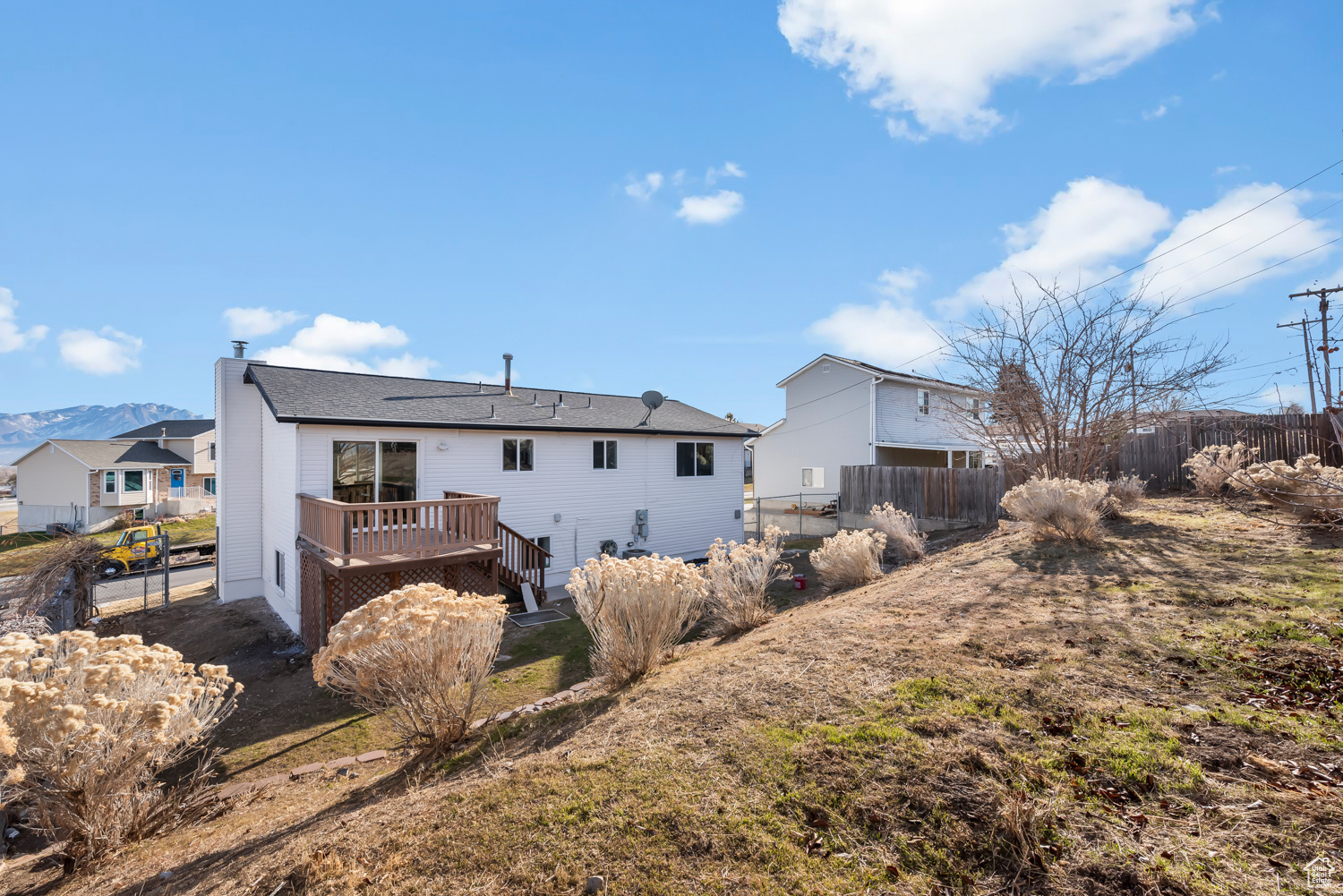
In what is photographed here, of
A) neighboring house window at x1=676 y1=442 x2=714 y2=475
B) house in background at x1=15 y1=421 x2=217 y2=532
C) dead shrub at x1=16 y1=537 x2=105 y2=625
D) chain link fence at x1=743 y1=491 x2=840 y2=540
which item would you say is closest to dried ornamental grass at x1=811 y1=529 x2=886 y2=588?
neighboring house window at x1=676 y1=442 x2=714 y2=475

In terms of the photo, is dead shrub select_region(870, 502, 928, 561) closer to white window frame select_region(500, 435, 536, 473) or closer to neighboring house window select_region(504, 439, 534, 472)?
white window frame select_region(500, 435, 536, 473)

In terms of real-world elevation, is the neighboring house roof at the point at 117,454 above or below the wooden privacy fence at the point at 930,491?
above

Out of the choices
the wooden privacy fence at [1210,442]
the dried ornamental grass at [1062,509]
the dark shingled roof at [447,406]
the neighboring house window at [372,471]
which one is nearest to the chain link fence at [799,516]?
the dark shingled roof at [447,406]

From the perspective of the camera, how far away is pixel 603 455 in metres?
15.2

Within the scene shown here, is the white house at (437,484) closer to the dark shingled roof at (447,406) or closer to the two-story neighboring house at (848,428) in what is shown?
the dark shingled roof at (447,406)

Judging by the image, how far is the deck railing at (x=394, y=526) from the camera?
30.6 ft

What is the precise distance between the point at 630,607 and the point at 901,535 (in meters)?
7.05

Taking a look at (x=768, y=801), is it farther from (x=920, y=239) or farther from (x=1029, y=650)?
(x=920, y=239)

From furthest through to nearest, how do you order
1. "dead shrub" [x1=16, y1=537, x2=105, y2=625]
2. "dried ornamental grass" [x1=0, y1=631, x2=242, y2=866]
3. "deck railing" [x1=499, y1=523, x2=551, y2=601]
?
"deck railing" [x1=499, y1=523, x2=551, y2=601]
"dead shrub" [x1=16, y1=537, x2=105, y2=625]
"dried ornamental grass" [x1=0, y1=631, x2=242, y2=866]

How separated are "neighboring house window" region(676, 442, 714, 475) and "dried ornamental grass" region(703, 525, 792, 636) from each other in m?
8.56

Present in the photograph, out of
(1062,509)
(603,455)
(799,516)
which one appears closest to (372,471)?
(603,455)

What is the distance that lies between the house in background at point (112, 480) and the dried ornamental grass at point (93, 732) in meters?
37.1

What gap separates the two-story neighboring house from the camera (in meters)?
22.5

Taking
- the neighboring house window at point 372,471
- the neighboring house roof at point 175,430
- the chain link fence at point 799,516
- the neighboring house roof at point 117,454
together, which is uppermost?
the neighboring house roof at point 175,430
